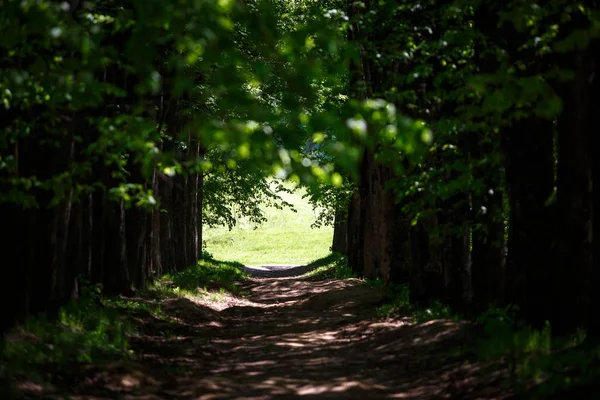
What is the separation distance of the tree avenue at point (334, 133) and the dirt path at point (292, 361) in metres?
1.56

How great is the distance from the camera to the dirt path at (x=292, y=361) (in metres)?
10.2

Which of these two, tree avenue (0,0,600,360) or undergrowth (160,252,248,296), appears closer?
tree avenue (0,0,600,360)

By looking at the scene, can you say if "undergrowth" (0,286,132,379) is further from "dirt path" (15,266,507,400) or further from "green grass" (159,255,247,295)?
"green grass" (159,255,247,295)

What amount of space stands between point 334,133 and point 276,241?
9039cm

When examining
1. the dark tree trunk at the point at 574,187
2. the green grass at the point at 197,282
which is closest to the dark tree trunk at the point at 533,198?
the dark tree trunk at the point at 574,187

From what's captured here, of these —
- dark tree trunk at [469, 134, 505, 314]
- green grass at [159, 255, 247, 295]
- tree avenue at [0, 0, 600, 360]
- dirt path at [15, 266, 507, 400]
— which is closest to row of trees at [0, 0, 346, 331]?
tree avenue at [0, 0, 600, 360]

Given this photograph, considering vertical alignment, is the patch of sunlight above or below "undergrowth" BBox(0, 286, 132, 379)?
below

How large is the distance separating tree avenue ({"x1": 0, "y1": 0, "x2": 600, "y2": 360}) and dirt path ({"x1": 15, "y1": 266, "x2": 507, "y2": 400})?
156 cm

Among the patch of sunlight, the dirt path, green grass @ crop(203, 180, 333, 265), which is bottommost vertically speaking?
green grass @ crop(203, 180, 333, 265)

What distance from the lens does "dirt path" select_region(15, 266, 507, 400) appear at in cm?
1016

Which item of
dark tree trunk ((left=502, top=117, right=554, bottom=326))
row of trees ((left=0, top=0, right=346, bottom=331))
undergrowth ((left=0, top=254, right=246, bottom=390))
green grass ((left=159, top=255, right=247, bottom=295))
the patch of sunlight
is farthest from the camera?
green grass ((left=159, top=255, right=247, bottom=295))

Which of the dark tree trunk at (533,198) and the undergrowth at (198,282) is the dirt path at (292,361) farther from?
the undergrowth at (198,282)

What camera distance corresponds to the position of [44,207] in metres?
13.0

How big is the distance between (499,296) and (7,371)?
970 centimetres
